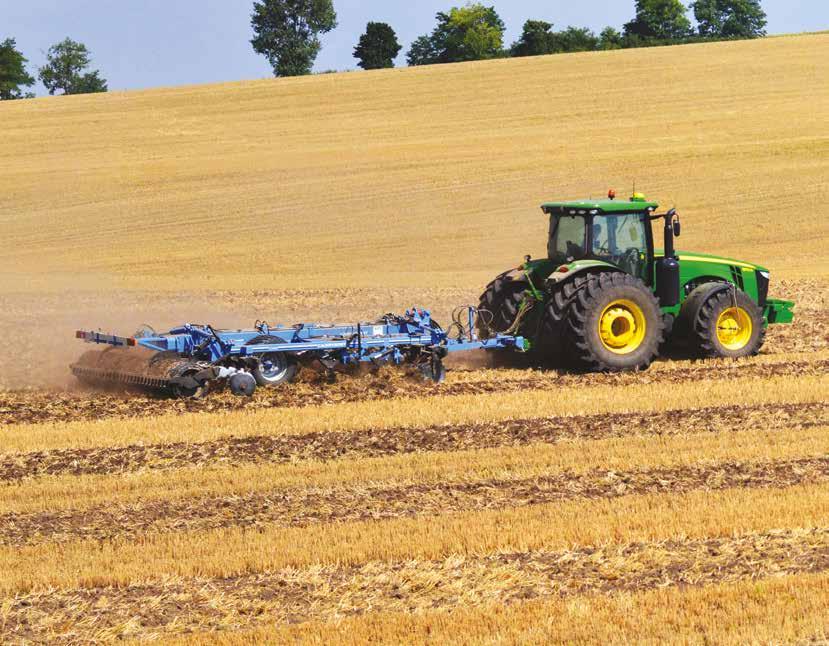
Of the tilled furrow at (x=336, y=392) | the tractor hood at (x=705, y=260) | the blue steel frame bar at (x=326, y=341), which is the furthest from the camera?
the tractor hood at (x=705, y=260)

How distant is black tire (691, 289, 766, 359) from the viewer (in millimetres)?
13711

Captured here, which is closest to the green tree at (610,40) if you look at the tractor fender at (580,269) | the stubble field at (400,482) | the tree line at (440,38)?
the tree line at (440,38)

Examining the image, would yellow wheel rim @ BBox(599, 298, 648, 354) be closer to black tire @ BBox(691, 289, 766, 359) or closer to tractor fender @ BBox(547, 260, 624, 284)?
tractor fender @ BBox(547, 260, 624, 284)

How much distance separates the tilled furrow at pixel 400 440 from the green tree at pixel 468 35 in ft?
237

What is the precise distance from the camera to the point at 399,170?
119 feet

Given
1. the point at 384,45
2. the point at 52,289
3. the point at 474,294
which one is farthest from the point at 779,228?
the point at 384,45

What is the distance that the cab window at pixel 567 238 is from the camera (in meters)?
13.5

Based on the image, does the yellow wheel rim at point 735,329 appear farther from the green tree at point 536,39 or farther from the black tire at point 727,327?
the green tree at point 536,39

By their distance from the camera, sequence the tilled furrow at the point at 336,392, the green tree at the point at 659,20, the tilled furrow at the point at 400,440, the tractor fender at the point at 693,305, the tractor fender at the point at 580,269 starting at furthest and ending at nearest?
the green tree at the point at 659,20
the tractor fender at the point at 693,305
the tractor fender at the point at 580,269
the tilled furrow at the point at 336,392
the tilled furrow at the point at 400,440

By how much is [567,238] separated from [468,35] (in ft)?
235

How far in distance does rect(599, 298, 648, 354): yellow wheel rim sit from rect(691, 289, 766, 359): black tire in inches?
33.7

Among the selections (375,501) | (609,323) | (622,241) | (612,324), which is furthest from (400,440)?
(622,241)

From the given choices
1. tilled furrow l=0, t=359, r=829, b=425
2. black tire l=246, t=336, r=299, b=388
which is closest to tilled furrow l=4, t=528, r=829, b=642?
tilled furrow l=0, t=359, r=829, b=425

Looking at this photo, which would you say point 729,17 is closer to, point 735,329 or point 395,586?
point 735,329
